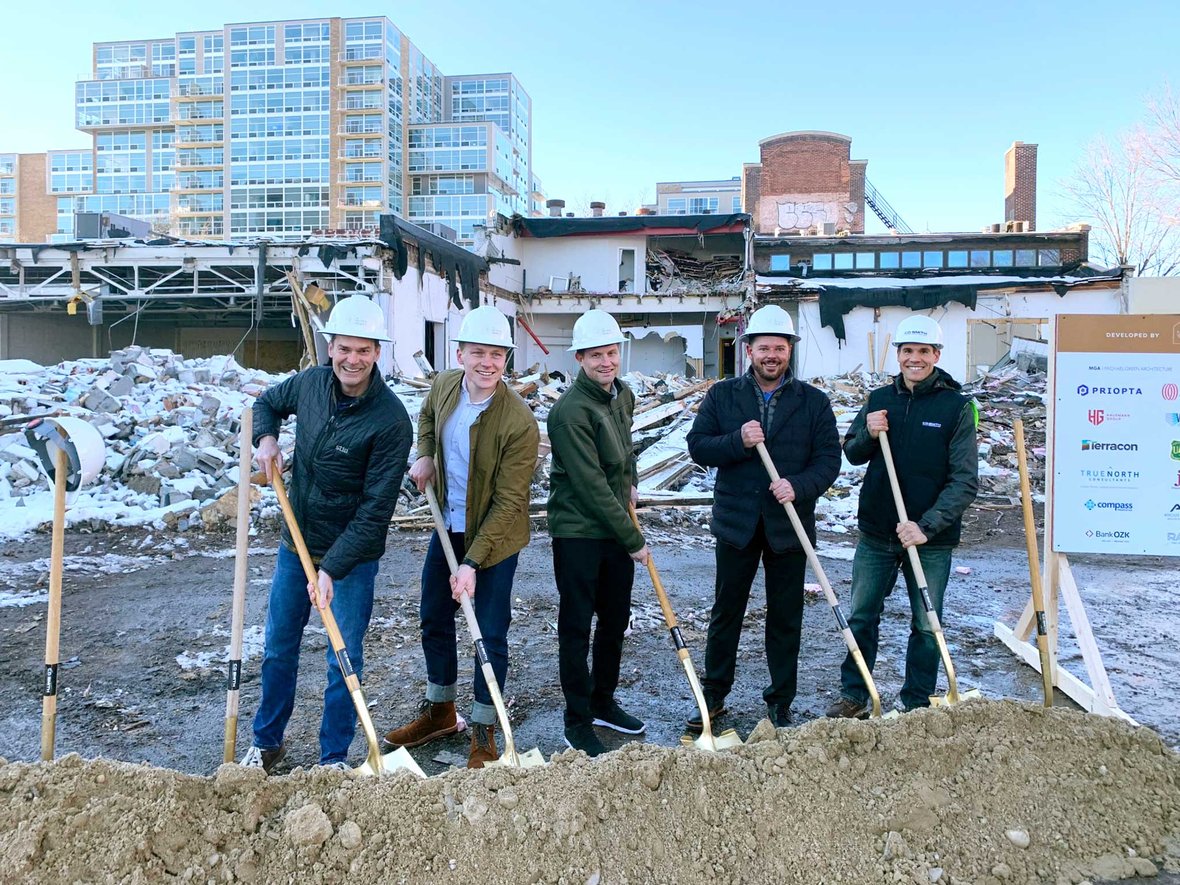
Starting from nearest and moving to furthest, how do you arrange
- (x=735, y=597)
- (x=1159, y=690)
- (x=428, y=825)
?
(x=428, y=825) → (x=735, y=597) → (x=1159, y=690)

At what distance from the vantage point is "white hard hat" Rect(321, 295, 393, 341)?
3426 mm

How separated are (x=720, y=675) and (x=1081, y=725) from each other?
1.61 meters

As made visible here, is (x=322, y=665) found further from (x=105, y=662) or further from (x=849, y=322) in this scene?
(x=849, y=322)

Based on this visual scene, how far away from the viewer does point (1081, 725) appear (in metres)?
3.42

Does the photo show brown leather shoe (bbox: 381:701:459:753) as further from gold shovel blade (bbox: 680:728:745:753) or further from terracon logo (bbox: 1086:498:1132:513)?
terracon logo (bbox: 1086:498:1132:513)

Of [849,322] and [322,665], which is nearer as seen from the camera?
[322,665]

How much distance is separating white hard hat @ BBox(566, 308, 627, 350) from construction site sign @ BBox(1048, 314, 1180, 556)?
93.6 inches

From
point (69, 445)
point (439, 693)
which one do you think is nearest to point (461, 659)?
point (439, 693)

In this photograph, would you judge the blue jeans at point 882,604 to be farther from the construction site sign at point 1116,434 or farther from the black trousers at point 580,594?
the black trousers at point 580,594

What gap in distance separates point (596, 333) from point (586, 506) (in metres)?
0.82

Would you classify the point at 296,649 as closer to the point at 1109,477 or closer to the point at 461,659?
the point at 461,659

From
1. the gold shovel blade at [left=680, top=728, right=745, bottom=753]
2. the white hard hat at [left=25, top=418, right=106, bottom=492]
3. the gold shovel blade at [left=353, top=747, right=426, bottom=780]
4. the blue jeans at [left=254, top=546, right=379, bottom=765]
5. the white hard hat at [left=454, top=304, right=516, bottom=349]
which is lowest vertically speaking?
the gold shovel blade at [left=680, top=728, right=745, bottom=753]

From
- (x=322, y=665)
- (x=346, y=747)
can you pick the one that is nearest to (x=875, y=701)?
(x=346, y=747)

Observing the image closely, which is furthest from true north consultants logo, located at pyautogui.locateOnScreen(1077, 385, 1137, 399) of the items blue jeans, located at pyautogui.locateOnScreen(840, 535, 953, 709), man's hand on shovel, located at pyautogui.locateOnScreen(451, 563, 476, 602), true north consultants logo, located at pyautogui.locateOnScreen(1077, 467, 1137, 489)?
man's hand on shovel, located at pyautogui.locateOnScreen(451, 563, 476, 602)
